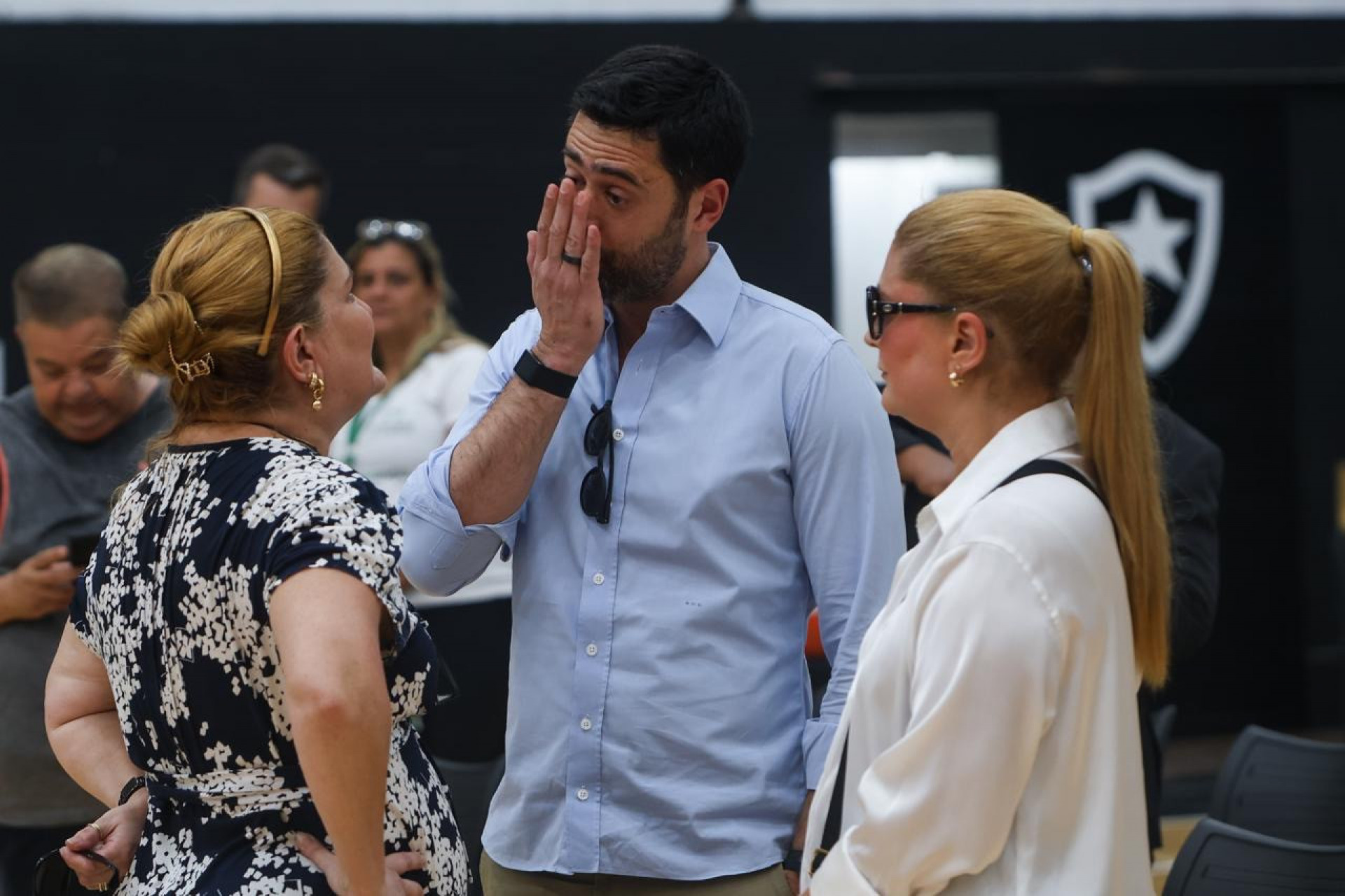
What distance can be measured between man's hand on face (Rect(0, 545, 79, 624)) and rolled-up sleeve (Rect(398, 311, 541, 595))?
1.18m

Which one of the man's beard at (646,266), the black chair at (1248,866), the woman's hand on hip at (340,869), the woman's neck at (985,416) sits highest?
the man's beard at (646,266)

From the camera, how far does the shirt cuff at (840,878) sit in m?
1.72

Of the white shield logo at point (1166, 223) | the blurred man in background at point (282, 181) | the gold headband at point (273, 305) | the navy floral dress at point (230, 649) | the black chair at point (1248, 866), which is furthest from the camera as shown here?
the white shield logo at point (1166, 223)

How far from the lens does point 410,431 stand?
4078 mm

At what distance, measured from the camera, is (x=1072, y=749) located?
1.68 m

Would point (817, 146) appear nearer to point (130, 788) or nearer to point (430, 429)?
point (430, 429)

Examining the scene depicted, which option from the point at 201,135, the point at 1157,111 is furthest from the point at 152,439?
the point at 1157,111

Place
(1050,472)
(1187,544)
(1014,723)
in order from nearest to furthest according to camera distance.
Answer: (1014,723), (1050,472), (1187,544)

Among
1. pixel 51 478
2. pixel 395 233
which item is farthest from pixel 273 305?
pixel 395 233

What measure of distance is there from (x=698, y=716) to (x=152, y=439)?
827 millimetres

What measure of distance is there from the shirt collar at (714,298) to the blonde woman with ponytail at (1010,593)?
1.33 feet

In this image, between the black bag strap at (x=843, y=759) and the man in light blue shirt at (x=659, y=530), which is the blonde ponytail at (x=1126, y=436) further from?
the man in light blue shirt at (x=659, y=530)

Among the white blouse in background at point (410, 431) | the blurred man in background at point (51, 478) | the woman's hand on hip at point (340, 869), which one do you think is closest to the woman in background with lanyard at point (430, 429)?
the white blouse in background at point (410, 431)

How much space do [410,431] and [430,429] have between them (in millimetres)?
52
